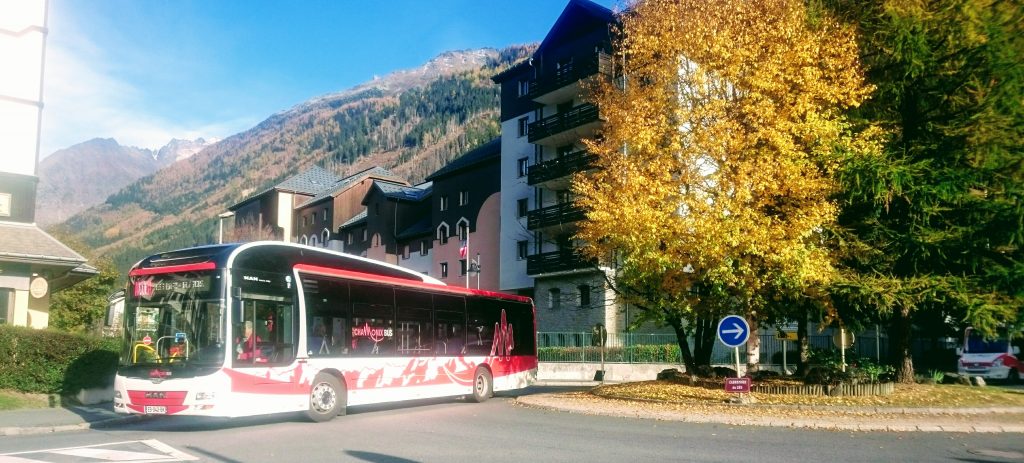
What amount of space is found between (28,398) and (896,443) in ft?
60.3

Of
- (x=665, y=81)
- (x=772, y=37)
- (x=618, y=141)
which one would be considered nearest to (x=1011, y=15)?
(x=772, y=37)

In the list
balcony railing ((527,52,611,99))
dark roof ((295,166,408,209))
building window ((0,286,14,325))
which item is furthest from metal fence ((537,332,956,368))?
dark roof ((295,166,408,209))

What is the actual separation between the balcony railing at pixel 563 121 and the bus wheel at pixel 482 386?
21.0m

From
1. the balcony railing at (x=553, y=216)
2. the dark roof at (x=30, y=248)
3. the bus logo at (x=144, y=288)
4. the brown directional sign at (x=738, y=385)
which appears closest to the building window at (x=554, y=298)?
the balcony railing at (x=553, y=216)

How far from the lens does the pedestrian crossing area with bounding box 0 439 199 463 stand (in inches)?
432

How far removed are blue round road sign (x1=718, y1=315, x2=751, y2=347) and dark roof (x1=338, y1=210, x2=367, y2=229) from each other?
177 ft

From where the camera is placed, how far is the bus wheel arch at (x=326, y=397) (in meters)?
16.2

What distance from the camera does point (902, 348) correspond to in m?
22.1

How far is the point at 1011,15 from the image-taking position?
19.4m

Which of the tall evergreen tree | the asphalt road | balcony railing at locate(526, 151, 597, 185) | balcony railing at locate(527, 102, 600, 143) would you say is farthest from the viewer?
balcony railing at locate(527, 102, 600, 143)

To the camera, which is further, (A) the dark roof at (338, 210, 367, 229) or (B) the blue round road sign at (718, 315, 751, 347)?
(A) the dark roof at (338, 210, 367, 229)

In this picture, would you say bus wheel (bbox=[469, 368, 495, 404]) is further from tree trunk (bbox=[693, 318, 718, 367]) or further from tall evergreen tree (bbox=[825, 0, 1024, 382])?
tall evergreen tree (bbox=[825, 0, 1024, 382])

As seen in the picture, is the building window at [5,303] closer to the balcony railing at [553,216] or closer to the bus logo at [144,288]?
the bus logo at [144,288]

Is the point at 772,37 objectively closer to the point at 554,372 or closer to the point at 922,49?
the point at 922,49
